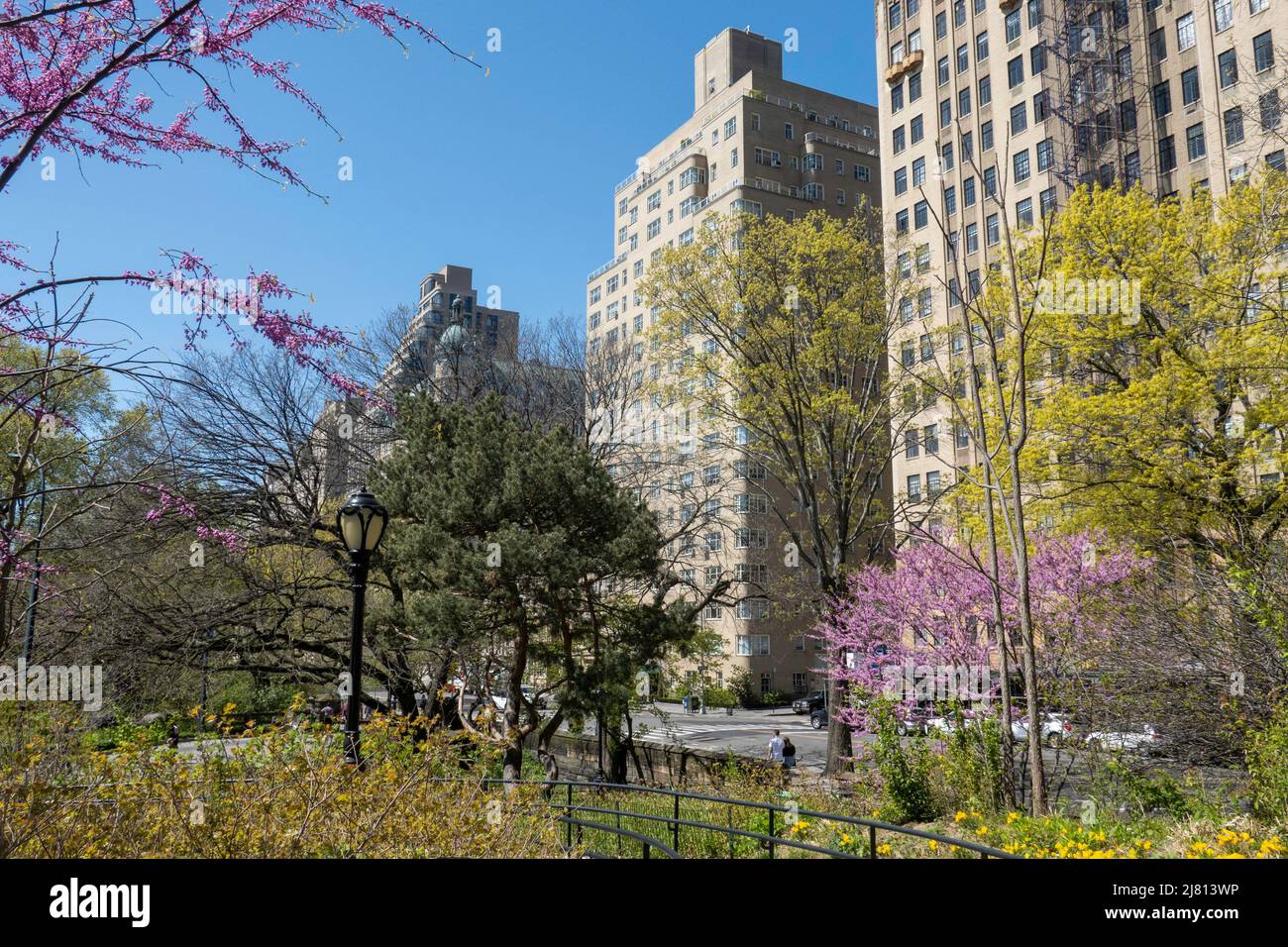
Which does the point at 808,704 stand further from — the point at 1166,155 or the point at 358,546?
the point at 358,546

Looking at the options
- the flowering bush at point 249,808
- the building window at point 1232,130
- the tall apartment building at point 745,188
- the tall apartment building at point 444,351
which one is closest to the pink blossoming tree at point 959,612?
the flowering bush at point 249,808

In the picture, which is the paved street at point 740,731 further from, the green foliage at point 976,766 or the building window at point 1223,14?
the building window at point 1223,14

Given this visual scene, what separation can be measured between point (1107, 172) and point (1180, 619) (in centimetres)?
3494

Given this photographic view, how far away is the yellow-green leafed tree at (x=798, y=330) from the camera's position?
21594 millimetres

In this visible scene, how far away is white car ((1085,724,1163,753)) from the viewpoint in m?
11.4

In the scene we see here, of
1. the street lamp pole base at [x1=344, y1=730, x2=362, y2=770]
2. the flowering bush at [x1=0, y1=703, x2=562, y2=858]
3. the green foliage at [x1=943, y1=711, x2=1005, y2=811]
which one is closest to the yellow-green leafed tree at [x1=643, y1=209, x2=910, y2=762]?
the green foliage at [x1=943, y1=711, x2=1005, y2=811]

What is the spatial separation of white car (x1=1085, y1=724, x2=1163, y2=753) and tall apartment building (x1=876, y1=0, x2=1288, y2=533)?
65.5 ft

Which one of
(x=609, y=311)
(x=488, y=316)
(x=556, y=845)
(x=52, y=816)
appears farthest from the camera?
(x=488, y=316)

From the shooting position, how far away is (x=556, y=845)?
275 inches

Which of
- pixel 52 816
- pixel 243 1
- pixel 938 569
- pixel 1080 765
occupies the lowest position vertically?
pixel 1080 765

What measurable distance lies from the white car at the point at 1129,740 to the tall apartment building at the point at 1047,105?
20.0 metres

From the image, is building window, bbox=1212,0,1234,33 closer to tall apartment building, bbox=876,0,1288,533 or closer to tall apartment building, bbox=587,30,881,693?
tall apartment building, bbox=876,0,1288,533
